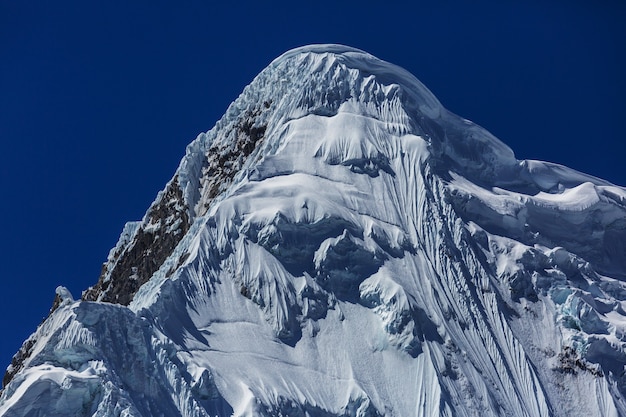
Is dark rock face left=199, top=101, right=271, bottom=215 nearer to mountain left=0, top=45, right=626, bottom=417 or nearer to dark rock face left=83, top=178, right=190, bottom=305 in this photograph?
mountain left=0, top=45, right=626, bottom=417

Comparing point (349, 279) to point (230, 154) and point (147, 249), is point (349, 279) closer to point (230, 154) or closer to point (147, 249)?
point (230, 154)

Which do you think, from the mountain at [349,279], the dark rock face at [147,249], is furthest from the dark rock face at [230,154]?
the dark rock face at [147,249]

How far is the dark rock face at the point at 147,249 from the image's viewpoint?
95688mm

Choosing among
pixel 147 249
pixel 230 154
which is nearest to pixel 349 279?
pixel 230 154

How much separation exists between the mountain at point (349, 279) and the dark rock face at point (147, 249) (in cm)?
21

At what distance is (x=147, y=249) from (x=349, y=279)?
2077cm

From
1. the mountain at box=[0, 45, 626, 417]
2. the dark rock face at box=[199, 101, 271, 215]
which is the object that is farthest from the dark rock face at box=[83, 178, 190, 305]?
the dark rock face at box=[199, 101, 271, 215]

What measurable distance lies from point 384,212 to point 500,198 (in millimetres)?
8112

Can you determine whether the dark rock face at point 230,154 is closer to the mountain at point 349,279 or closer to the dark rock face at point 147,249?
the mountain at point 349,279

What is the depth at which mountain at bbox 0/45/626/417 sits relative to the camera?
70875 mm

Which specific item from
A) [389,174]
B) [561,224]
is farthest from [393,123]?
[561,224]

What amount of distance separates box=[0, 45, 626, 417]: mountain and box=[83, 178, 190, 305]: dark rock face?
8.2 inches

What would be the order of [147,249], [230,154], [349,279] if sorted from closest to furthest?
[349,279]
[230,154]
[147,249]

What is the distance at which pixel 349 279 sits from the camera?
81.2m
